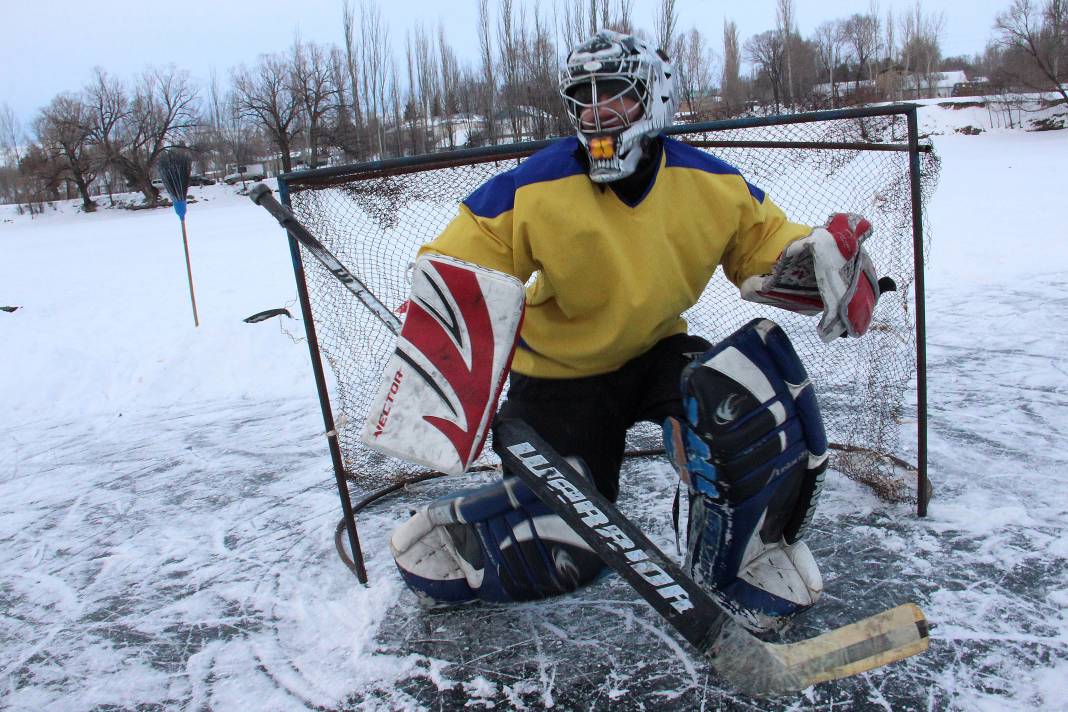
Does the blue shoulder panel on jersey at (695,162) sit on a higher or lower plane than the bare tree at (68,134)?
lower

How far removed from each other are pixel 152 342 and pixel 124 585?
375cm

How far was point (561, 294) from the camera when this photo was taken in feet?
6.12

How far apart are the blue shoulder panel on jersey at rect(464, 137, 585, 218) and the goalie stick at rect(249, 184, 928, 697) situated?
0.65 metres

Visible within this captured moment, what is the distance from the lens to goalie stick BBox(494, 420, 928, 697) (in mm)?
1523

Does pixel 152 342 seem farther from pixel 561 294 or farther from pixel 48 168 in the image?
pixel 48 168

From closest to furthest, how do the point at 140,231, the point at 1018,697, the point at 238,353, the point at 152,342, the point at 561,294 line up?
the point at 1018,697
the point at 561,294
the point at 238,353
the point at 152,342
the point at 140,231

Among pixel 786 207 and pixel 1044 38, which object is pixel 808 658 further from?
pixel 1044 38

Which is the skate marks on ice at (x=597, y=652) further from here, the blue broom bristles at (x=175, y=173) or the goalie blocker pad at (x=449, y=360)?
the blue broom bristles at (x=175, y=173)

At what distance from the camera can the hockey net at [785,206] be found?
2.46 m

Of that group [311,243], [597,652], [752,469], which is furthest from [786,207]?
[597,652]

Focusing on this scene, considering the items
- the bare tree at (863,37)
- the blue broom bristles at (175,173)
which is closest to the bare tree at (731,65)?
the bare tree at (863,37)

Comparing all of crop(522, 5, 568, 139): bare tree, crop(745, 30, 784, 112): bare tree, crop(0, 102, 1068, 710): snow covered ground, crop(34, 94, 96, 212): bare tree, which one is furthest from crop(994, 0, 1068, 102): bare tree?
crop(34, 94, 96, 212): bare tree

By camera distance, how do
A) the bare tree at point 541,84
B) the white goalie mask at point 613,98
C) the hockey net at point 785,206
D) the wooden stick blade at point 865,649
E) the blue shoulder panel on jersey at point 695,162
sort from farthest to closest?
the bare tree at point 541,84, the hockey net at point 785,206, the blue shoulder panel on jersey at point 695,162, the white goalie mask at point 613,98, the wooden stick blade at point 865,649

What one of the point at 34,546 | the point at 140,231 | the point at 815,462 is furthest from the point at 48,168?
the point at 815,462
